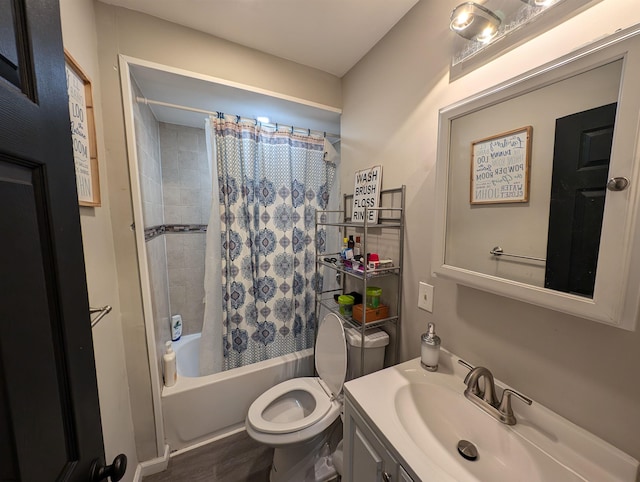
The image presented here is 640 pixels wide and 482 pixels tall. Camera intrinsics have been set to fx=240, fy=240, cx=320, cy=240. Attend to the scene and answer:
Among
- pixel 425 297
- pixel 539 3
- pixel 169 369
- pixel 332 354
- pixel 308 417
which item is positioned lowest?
pixel 308 417

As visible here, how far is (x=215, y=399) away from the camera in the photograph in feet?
Answer: 4.95

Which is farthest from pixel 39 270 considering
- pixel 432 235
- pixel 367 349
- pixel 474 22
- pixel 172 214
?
pixel 172 214

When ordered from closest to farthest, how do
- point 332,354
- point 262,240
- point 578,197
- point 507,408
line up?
point 578,197
point 507,408
point 332,354
point 262,240

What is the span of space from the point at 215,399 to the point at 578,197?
1949 mm

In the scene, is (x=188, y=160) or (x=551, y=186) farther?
(x=188, y=160)

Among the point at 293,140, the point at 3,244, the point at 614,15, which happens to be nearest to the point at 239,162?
the point at 293,140

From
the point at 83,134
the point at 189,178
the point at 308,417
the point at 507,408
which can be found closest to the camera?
the point at 507,408

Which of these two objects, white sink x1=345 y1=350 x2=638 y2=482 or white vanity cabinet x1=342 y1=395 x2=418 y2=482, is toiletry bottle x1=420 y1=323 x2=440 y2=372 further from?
white vanity cabinet x1=342 y1=395 x2=418 y2=482

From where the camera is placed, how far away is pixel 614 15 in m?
0.61

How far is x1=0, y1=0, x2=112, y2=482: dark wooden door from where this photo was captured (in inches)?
13.8

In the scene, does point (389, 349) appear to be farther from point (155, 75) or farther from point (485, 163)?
point (155, 75)

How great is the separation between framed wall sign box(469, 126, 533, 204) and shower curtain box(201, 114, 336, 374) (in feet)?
3.60

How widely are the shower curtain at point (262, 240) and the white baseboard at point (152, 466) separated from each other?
0.46m

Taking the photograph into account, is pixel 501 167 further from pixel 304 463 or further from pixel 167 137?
pixel 167 137
